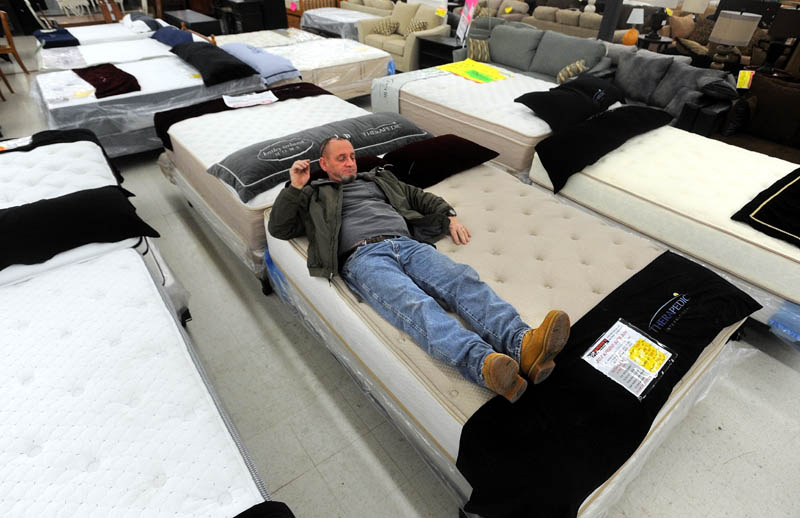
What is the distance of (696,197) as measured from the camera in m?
2.29

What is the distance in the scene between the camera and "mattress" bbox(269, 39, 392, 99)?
443 centimetres

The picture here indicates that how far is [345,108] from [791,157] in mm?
3174

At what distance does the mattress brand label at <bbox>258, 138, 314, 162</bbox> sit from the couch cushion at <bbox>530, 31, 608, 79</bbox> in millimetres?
2940

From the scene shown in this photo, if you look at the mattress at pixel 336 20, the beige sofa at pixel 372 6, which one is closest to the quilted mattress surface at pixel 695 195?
the mattress at pixel 336 20

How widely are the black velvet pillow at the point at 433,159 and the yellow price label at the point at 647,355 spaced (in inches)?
53.2

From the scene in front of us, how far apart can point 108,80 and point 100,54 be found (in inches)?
49.2

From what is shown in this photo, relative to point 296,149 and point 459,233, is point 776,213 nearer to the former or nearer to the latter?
point 459,233

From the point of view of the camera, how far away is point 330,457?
1.65 metres

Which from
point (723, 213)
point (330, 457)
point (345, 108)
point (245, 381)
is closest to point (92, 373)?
point (245, 381)

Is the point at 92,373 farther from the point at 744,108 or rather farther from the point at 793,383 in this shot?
the point at 744,108

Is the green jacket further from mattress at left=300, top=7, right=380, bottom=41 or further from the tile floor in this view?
mattress at left=300, top=7, right=380, bottom=41

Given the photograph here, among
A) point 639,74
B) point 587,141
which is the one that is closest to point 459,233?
point 587,141

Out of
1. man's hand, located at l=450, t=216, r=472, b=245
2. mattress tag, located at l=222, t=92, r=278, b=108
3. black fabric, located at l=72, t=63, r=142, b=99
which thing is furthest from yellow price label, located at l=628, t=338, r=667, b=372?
black fabric, located at l=72, t=63, r=142, b=99

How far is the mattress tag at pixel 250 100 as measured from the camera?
3242mm
